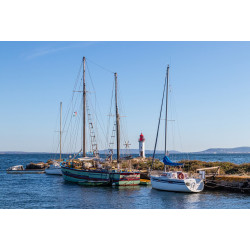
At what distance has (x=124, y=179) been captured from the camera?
35406 mm

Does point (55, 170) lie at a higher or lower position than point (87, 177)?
lower

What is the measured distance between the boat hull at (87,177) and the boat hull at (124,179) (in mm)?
916

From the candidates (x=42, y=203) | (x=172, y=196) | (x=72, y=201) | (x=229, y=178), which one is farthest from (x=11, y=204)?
(x=229, y=178)

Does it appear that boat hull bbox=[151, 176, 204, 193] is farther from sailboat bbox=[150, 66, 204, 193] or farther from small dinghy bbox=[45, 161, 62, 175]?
small dinghy bbox=[45, 161, 62, 175]

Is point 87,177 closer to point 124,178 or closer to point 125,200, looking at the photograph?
point 124,178

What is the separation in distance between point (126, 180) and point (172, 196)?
8.83 meters

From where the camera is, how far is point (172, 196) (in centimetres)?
2767

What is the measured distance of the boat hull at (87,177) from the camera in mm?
36500

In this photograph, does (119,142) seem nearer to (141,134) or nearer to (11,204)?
(11,204)

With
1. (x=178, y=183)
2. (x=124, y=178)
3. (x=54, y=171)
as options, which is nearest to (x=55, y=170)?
(x=54, y=171)

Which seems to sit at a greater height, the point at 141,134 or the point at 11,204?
the point at 141,134

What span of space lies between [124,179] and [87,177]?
5.45m

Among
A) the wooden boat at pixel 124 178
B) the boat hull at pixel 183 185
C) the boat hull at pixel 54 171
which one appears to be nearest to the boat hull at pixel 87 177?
the wooden boat at pixel 124 178

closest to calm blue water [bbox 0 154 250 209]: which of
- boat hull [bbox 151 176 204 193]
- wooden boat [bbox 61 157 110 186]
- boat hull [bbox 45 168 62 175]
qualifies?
boat hull [bbox 151 176 204 193]
